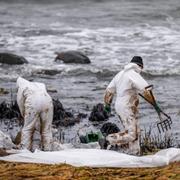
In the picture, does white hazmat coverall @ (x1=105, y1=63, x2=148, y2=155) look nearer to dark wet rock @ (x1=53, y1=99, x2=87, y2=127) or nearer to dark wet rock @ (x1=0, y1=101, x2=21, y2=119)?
dark wet rock @ (x1=53, y1=99, x2=87, y2=127)

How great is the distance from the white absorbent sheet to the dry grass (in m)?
0.19

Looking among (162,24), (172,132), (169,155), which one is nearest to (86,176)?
(169,155)

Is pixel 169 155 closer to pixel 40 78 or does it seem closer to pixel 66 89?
pixel 66 89

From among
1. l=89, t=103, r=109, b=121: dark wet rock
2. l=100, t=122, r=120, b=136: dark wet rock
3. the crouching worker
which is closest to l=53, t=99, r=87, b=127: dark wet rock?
l=89, t=103, r=109, b=121: dark wet rock

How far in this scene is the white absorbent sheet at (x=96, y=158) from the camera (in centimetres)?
1180

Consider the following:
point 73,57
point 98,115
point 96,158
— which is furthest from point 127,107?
point 73,57

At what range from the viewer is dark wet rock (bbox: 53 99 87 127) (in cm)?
1752

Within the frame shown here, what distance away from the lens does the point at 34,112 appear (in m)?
13.5

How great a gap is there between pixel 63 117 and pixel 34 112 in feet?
14.6

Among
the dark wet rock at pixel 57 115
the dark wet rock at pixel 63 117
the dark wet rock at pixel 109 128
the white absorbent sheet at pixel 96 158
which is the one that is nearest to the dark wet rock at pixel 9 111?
the dark wet rock at pixel 57 115

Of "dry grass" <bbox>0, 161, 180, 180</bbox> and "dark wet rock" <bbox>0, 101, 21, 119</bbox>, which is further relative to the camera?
"dark wet rock" <bbox>0, 101, 21, 119</bbox>

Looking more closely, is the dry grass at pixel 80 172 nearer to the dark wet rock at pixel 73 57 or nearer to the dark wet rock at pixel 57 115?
the dark wet rock at pixel 57 115

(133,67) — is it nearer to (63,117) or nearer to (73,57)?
(63,117)

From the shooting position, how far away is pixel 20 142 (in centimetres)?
1391
